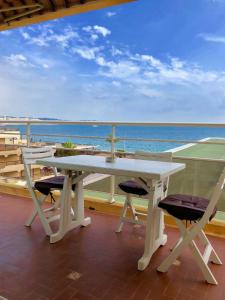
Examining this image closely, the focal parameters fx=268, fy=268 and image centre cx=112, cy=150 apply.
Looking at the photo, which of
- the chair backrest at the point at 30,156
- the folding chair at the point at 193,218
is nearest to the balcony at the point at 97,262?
the folding chair at the point at 193,218

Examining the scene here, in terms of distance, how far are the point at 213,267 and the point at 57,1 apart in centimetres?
301

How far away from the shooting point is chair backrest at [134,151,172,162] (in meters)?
2.97

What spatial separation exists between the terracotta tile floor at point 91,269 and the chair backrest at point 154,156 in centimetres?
88

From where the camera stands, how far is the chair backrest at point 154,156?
117 inches

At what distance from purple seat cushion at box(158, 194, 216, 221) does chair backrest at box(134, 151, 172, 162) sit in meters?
0.59

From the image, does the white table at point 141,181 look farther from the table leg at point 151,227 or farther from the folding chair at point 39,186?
the folding chair at point 39,186

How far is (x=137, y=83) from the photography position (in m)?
41.9

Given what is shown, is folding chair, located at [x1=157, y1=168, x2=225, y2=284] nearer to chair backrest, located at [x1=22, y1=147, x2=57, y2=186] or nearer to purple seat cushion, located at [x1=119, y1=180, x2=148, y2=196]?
purple seat cushion, located at [x1=119, y1=180, x2=148, y2=196]

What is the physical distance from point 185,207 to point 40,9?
2.51 meters

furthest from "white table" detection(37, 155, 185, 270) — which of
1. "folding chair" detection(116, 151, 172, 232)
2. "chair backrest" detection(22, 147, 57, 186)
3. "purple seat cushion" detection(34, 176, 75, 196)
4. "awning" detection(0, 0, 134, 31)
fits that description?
"awning" detection(0, 0, 134, 31)

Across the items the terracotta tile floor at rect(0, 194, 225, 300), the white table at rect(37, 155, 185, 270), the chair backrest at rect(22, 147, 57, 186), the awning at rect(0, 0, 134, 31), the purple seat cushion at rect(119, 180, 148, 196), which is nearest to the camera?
the terracotta tile floor at rect(0, 194, 225, 300)

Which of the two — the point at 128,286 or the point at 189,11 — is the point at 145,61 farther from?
the point at 128,286

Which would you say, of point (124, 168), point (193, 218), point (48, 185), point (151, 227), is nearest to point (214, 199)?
point (193, 218)

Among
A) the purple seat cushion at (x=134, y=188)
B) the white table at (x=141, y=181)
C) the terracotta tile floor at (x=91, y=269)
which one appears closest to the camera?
the terracotta tile floor at (x=91, y=269)
